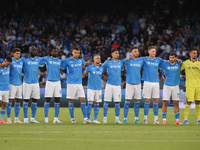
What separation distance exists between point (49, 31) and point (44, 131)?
57.0 feet

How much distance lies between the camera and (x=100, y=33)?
88.3ft

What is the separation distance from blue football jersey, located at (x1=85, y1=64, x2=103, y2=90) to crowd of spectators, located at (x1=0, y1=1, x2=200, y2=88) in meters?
10.3

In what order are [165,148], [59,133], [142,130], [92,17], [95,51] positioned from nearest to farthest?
1. [165,148]
2. [59,133]
3. [142,130]
4. [95,51]
5. [92,17]

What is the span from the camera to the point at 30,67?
43.6 ft

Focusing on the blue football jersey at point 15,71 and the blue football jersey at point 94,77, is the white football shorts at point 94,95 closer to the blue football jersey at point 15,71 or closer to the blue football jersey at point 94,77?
the blue football jersey at point 94,77

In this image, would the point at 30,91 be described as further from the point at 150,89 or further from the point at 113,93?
the point at 150,89

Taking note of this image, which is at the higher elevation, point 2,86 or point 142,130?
point 2,86

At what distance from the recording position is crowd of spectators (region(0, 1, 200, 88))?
25.1 m

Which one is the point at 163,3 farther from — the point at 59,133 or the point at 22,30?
the point at 59,133

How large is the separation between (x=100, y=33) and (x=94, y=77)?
1374 centimetres

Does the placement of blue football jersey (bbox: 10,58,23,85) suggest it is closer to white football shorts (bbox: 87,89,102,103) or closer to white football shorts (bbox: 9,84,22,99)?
white football shorts (bbox: 9,84,22,99)

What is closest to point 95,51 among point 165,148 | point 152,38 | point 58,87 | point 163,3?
point 152,38

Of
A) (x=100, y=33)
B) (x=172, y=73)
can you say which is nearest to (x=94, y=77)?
(x=172, y=73)

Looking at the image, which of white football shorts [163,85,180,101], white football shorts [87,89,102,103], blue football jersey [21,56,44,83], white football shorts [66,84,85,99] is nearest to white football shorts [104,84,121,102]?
white football shorts [87,89,102,103]
